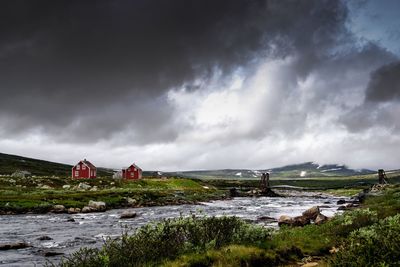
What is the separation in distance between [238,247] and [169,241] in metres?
2.55

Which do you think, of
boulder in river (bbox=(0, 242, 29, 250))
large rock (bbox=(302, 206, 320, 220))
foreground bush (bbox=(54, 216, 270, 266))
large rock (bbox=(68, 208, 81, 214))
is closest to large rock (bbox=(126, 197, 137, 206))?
large rock (bbox=(68, 208, 81, 214))

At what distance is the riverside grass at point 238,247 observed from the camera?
10.5 meters

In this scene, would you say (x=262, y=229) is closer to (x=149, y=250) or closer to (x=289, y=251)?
(x=289, y=251)

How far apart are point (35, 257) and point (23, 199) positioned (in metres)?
37.0

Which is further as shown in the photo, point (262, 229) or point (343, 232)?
point (343, 232)

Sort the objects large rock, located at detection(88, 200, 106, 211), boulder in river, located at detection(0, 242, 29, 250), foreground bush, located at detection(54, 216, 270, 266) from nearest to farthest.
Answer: foreground bush, located at detection(54, 216, 270, 266)
boulder in river, located at detection(0, 242, 29, 250)
large rock, located at detection(88, 200, 106, 211)

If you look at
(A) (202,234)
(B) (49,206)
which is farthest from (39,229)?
(A) (202,234)

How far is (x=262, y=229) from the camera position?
57.8 ft

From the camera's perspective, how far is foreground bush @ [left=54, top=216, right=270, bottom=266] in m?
12.0

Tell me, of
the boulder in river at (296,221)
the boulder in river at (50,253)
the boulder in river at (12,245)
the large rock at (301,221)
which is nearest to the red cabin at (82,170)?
the boulder in river at (296,221)

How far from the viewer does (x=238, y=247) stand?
46.8 ft

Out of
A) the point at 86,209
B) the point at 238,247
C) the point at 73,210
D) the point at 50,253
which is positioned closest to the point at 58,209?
the point at 73,210

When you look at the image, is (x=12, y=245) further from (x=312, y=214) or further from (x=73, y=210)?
(x=73, y=210)

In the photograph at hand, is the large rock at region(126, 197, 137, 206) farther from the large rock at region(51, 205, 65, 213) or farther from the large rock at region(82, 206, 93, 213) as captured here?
the large rock at region(51, 205, 65, 213)
